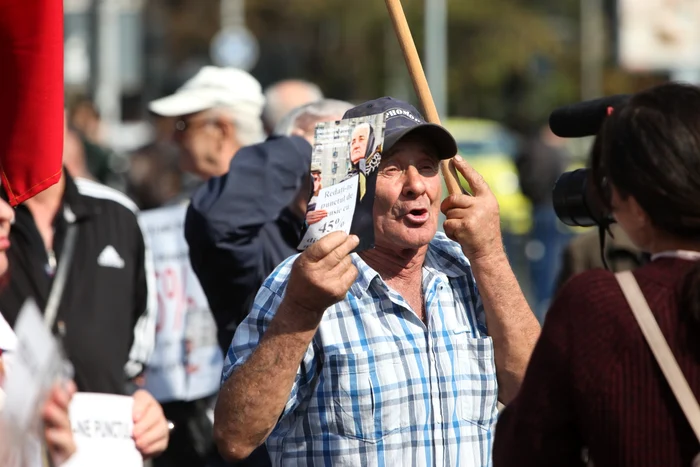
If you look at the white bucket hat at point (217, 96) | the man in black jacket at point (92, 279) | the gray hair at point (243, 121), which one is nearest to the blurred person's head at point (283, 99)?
the white bucket hat at point (217, 96)

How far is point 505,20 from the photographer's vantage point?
42781mm

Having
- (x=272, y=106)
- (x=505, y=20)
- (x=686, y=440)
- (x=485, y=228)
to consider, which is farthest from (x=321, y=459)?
(x=505, y=20)

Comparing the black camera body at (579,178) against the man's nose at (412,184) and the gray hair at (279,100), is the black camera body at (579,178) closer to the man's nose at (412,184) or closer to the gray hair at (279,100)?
the man's nose at (412,184)

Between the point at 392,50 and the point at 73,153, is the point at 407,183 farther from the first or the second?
the point at 392,50

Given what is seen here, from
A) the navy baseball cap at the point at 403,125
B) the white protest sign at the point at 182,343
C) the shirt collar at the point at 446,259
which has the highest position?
the navy baseball cap at the point at 403,125

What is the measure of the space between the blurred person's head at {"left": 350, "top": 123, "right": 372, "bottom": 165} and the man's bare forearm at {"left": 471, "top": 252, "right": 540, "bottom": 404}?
A: 0.60 m

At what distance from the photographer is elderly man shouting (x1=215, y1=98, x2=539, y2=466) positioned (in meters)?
3.15

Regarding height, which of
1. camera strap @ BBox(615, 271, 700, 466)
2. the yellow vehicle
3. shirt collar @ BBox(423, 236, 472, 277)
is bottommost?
the yellow vehicle

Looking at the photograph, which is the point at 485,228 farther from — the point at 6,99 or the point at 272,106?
the point at 272,106

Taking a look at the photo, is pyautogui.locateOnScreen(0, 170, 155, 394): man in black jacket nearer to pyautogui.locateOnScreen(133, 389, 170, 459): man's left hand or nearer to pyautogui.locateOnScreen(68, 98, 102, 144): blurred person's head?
pyautogui.locateOnScreen(133, 389, 170, 459): man's left hand

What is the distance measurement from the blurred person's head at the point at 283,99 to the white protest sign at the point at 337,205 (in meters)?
3.62

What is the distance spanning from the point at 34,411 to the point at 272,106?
4.34 meters

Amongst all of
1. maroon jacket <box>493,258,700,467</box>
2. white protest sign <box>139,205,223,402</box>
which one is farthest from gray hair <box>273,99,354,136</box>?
maroon jacket <box>493,258,700,467</box>

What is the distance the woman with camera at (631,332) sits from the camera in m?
2.29
